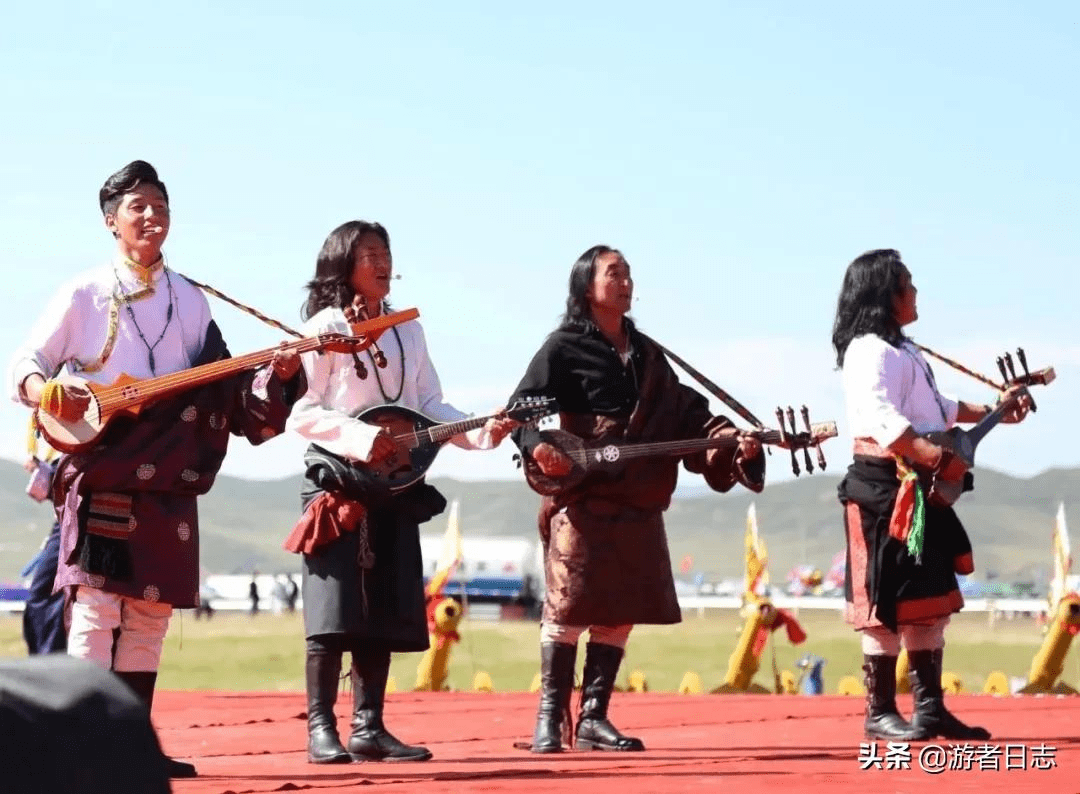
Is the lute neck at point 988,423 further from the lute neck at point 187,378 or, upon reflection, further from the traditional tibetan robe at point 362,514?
the lute neck at point 187,378

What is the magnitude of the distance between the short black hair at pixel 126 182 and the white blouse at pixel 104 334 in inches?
8.2

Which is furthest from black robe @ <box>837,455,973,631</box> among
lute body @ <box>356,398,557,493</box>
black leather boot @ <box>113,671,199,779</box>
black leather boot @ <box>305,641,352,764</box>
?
black leather boot @ <box>113,671,199,779</box>

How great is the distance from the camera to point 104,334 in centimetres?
613

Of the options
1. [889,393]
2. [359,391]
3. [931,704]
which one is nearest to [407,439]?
[359,391]

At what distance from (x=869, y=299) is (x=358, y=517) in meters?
2.46

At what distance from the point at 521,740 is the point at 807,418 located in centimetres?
179

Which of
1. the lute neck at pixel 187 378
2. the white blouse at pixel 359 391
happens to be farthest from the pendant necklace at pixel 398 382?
the lute neck at pixel 187 378

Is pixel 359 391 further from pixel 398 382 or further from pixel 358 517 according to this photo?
pixel 358 517

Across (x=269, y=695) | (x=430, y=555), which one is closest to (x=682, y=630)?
(x=430, y=555)

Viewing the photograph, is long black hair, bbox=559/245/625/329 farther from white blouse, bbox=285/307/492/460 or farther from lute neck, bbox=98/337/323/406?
lute neck, bbox=98/337/323/406

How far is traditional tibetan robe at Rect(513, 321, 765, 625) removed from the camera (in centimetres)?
748

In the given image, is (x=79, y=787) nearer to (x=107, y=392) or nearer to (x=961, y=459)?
(x=107, y=392)

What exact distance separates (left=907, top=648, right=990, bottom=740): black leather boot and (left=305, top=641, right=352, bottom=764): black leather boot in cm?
241

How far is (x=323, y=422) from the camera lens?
6.63m
